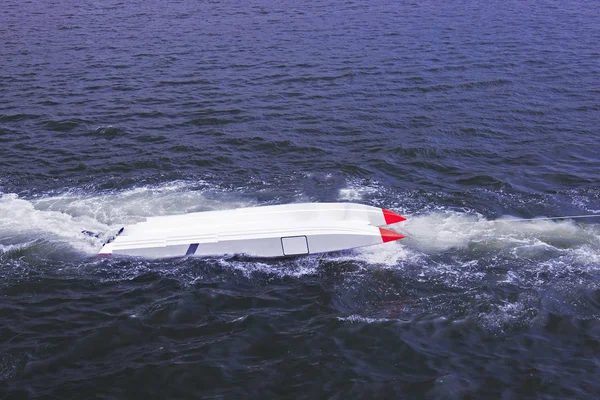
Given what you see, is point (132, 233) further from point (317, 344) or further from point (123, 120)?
point (123, 120)

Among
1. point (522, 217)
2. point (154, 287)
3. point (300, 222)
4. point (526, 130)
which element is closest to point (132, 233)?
point (154, 287)

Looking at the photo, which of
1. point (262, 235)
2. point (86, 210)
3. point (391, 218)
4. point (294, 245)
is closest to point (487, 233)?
point (391, 218)

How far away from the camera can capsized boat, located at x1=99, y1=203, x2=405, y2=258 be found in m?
20.4

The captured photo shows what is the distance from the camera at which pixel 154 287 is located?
1916cm

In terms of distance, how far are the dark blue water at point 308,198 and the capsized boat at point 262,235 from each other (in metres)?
0.51

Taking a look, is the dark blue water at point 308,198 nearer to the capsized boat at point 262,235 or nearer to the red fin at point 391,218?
the capsized boat at point 262,235

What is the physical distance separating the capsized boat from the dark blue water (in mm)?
505

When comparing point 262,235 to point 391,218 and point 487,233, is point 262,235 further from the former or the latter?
point 487,233

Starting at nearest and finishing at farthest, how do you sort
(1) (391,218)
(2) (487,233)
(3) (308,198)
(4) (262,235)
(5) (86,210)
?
(4) (262,235) → (1) (391,218) → (2) (487,233) → (5) (86,210) → (3) (308,198)

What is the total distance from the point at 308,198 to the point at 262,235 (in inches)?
182

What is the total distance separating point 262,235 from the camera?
20.5m

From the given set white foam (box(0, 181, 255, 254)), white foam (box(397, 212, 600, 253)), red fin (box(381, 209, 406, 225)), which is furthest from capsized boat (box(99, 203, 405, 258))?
white foam (box(0, 181, 255, 254))

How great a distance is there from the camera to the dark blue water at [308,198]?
1590cm

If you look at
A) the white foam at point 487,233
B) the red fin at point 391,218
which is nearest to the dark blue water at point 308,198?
the white foam at point 487,233
